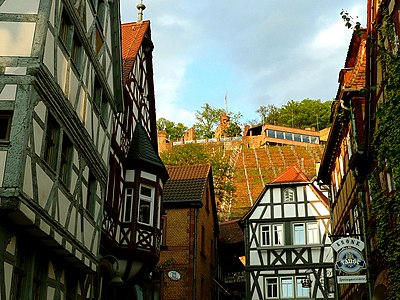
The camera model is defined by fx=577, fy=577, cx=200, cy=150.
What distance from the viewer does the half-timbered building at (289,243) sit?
29438 mm

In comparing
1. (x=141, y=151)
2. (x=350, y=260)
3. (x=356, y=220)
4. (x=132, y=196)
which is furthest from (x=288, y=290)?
(x=350, y=260)

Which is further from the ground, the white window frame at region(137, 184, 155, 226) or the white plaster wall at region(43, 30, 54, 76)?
the white plaster wall at region(43, 30, 54, 76)

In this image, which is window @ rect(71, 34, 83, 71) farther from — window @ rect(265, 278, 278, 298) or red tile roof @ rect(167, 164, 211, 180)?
window @ rect(265, 278, 278, 298)

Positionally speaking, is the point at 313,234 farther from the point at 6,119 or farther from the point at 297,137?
the point at 297,137

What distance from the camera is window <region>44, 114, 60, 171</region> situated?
1136 centimetres

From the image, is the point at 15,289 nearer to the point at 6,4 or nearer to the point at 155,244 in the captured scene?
the point at 6,4

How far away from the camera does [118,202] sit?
17984 millimetres

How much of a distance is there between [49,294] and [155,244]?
7.14 meters

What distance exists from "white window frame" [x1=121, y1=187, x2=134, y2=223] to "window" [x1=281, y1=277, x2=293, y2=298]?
45.3 feet

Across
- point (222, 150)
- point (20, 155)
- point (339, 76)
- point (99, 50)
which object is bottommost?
point (20, 155)

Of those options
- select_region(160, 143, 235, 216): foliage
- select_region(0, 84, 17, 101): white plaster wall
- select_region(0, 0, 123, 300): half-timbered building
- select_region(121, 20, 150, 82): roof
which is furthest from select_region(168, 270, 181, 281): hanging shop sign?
select_region(160, 143, 235, 216): foliage

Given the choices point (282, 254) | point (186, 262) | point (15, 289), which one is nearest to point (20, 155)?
point (15, 289)

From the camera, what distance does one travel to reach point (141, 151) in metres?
19.7

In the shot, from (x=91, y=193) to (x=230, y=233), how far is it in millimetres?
25348
